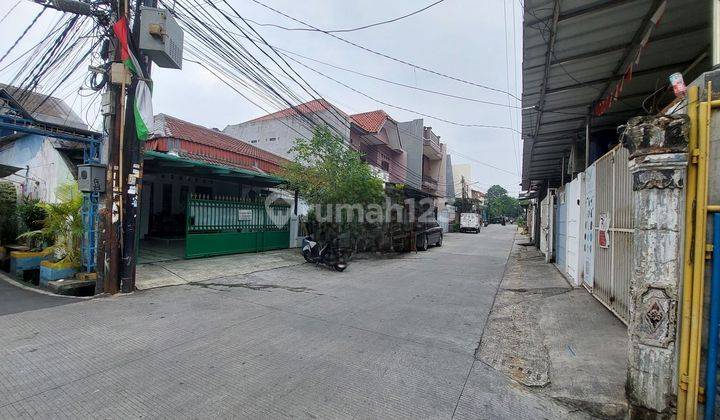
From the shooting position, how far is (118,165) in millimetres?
6215

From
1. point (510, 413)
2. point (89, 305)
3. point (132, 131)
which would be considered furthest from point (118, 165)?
point (510, 413)

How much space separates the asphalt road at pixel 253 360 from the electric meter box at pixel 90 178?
1969 millimetres

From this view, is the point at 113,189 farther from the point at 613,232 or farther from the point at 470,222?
the point at 470,222

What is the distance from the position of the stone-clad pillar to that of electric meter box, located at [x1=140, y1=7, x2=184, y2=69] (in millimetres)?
7158

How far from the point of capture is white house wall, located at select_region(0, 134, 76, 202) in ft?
28.6

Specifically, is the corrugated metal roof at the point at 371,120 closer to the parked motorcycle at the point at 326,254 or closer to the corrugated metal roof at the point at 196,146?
the corrugated metal roof at the point at 196,146

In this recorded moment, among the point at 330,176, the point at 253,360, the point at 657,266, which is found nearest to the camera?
the point at 657,266

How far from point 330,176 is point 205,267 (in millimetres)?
4894

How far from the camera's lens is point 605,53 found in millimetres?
4836

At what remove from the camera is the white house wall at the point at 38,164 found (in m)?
8.73

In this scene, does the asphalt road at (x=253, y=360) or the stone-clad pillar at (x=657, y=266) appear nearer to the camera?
the stone-clad pillar at (x=657, y=266)

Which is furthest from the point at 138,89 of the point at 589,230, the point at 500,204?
the point at 500,204

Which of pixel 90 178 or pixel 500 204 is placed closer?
pixel 90 178

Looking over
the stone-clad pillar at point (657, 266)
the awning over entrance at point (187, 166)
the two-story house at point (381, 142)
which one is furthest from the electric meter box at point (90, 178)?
the two-story house at point (381, 142)
